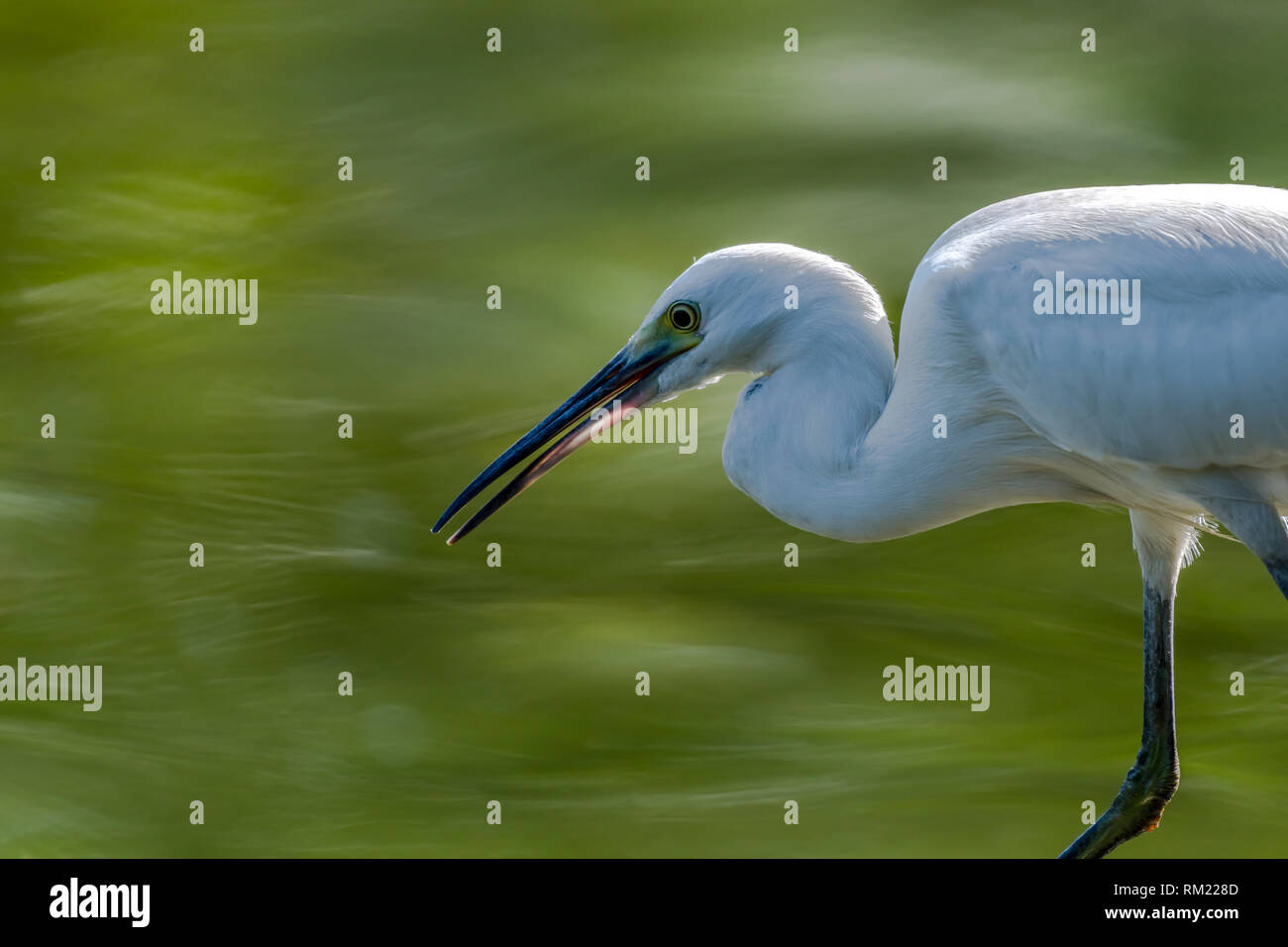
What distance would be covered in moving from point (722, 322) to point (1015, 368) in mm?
610

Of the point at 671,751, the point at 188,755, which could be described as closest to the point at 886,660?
the point at 671,751

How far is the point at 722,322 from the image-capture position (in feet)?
10.7

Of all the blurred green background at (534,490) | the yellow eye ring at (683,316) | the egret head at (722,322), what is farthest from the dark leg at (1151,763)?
the yellow eye ring at (683,316)

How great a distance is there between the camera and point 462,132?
26.1 feet

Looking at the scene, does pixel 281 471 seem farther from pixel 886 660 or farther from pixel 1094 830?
pixel 1094 830

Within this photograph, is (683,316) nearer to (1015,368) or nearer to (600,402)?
(600,402)

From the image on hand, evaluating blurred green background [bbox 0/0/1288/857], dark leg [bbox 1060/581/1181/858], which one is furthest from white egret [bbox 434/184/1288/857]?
blurred green background [bbox 0/0/1288/857]

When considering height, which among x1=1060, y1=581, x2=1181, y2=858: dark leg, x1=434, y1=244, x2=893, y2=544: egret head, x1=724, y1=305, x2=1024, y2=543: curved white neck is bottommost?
x1=1060, y1=581, x2=1181, y2=858: dark leg

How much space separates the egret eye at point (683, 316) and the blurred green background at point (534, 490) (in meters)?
1.71

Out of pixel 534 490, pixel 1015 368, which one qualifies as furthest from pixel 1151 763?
pixel 534 490

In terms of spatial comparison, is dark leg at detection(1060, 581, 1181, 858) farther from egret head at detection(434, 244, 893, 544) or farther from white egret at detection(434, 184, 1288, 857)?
egret head at detection(434, 244, 893, 544)

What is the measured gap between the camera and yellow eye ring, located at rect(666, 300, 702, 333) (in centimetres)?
331

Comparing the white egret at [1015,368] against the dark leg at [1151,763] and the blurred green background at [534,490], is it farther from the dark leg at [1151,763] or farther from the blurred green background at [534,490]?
the blurred green background at [534,490]

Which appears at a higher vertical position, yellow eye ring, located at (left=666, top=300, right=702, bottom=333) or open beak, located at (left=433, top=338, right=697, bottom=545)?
yellow eye ring, located at (left=666, top=300, right=702, bottom=333)
